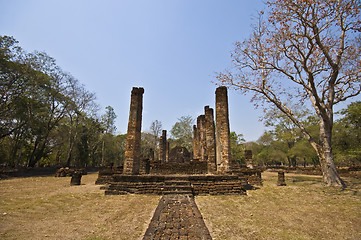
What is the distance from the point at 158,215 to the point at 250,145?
53.8 meters

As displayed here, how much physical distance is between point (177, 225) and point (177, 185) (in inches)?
167

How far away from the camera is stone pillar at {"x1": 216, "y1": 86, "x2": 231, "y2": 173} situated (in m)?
9.91

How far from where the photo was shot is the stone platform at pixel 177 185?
814 cm

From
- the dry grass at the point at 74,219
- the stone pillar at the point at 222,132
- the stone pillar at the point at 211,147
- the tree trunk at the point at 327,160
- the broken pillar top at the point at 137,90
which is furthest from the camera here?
the broken pillar top at the point at 137,90

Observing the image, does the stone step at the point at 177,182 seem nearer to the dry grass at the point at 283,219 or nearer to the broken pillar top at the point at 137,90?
the dry grass at the point at 283,219

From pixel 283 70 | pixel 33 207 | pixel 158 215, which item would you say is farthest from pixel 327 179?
pixel 33 207

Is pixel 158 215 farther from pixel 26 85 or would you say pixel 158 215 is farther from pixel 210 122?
pixel 26 85

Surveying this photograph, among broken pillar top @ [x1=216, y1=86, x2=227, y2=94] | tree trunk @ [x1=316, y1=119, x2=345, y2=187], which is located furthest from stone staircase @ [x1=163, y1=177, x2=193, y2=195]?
tree trunk @ [x1=316, y1=119, x2=345, y2=187]

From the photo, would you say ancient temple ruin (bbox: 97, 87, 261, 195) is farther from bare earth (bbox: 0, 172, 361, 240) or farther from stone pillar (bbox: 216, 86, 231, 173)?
bare earth (bbox: 0, 172, 361, 240)

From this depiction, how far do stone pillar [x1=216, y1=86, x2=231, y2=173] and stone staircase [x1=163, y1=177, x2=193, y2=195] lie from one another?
2558 millimetres

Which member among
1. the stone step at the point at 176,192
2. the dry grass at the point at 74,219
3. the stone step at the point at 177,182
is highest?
the stone step at the point at 177,182

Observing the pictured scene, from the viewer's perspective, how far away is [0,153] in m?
23.0

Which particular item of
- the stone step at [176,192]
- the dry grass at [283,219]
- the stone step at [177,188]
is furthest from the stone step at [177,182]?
the dry grass at [283,219]

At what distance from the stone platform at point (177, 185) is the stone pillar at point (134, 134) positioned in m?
1.41
